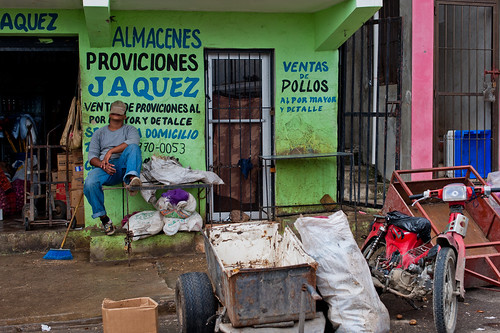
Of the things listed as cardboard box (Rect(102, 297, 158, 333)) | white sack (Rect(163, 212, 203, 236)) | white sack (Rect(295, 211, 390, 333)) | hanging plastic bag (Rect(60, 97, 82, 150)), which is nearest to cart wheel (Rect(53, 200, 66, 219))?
hanging plastic bag (Rect(60, 97, 82, 150))

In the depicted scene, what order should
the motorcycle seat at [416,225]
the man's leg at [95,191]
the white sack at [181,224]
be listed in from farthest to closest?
the white sack at [181,224] < the man's leg at [95,191] < the motorcycle seat at [416,225]

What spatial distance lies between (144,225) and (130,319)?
115 inches

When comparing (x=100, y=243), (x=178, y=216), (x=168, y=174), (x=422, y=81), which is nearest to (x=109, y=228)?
(x=100, y=243)

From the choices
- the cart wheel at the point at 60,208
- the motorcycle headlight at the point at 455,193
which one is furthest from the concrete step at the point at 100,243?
the motorcycle headlight at the point at 455,193

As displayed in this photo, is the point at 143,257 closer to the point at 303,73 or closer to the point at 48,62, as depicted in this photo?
the point at 303,73

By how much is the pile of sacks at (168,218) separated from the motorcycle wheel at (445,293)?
11.2 ft

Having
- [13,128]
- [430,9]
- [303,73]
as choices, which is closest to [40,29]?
[13,128]

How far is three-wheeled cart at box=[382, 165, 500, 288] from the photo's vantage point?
5.75 metres

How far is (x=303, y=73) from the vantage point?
8.02 meters

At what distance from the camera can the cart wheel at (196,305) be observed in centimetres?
455

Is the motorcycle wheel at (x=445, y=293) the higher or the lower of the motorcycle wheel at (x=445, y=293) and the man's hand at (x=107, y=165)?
the lower

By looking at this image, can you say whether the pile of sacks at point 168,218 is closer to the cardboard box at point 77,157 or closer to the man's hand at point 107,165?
the man's hand at point 107,165

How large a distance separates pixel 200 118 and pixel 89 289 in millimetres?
2831

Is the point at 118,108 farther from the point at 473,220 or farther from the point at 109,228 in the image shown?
the point at 473,220
